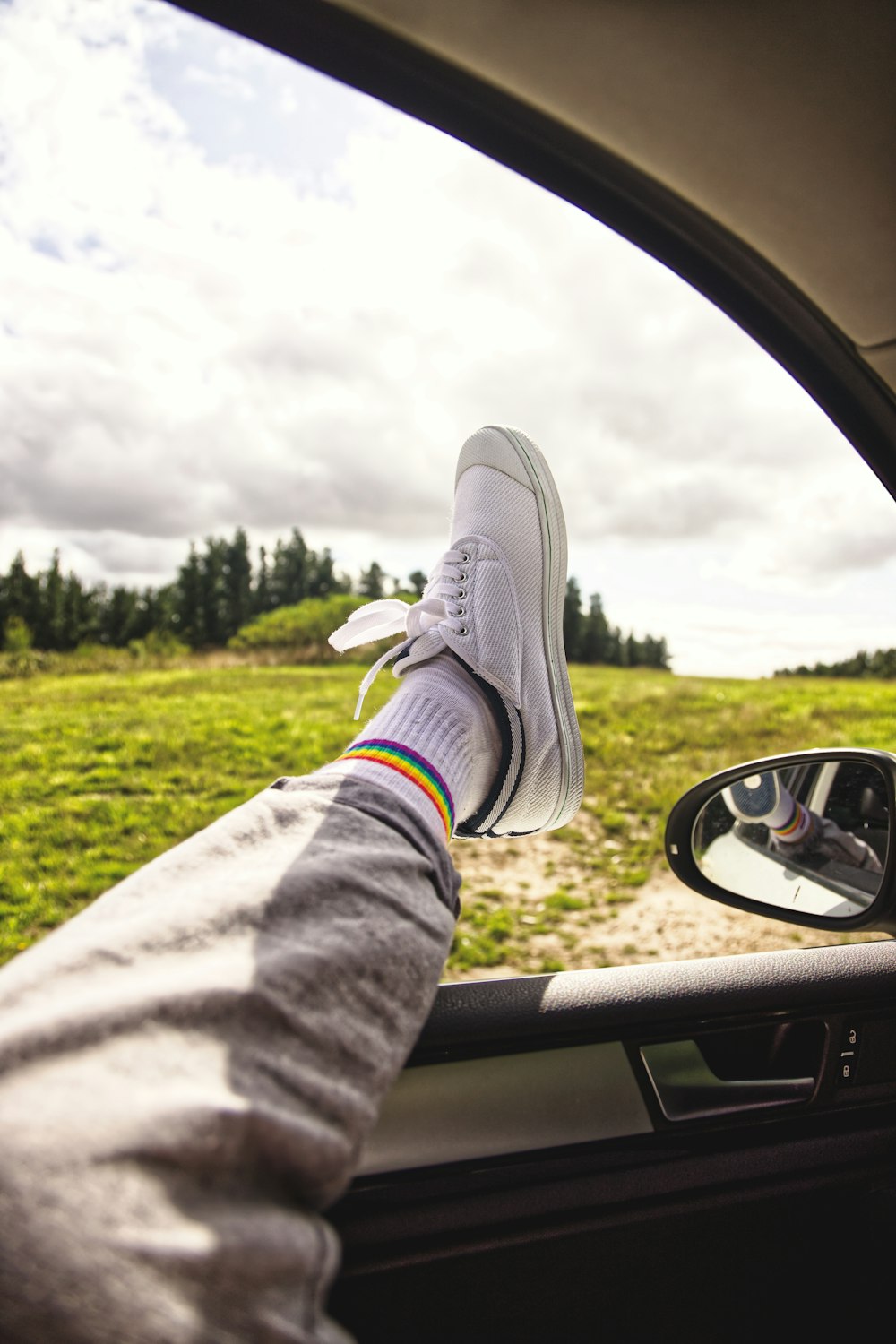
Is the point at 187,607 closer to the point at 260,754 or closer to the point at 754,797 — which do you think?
the point at 260,754

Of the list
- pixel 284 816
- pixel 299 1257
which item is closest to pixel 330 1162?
pixel 299 1257

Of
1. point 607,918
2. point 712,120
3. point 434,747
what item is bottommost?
point 607,918

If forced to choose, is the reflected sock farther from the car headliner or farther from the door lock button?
the car headliner

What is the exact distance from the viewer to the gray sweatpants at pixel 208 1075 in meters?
0.37

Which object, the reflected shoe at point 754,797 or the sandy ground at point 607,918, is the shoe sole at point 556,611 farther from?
the sandy ground at point 607,918

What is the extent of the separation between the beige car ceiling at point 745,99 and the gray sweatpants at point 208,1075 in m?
0.78

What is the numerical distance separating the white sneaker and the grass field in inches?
49.2

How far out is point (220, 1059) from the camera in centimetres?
45

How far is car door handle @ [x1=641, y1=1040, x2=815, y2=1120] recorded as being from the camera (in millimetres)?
904

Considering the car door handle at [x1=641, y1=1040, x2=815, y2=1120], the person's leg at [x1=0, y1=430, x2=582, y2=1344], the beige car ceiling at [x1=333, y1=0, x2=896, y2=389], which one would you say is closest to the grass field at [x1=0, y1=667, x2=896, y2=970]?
the car door handle at [x1=641, y1=1040, x2=815, y2=1120]

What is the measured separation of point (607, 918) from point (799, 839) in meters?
1.50

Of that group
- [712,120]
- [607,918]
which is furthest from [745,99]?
[607,918]

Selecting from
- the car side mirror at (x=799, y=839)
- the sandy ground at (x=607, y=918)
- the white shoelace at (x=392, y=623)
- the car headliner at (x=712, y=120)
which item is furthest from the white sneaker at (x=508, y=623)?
the sandy ground at (x=607, y=918)

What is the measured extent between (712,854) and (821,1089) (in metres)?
0.35
